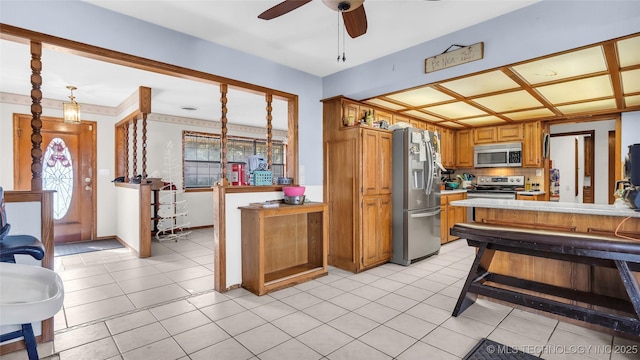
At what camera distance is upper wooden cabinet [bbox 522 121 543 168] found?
5.34 meters

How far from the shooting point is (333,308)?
2.77 meters

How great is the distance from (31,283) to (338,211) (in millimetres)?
3160

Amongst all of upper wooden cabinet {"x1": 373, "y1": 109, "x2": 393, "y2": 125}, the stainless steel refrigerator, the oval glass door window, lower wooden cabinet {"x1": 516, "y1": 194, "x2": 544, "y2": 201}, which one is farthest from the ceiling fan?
the oval glass door window

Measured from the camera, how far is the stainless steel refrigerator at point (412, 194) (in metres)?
4.09

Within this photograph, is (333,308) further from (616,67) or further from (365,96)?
(616,67)

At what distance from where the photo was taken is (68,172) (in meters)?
5.34

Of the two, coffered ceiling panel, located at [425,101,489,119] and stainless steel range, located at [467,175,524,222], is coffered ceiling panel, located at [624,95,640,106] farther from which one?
stainless steel range, located at [467,175,524,222]

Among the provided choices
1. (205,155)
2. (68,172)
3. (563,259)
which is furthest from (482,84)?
(68,172)

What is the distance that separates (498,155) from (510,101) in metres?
1.82

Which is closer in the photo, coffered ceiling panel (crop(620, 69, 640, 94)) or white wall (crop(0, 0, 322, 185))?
white wall (crop(0, 0, 322, 185))

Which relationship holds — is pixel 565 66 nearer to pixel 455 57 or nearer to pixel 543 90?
pixel 543 90

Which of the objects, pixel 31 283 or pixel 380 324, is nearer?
pixel 31 283

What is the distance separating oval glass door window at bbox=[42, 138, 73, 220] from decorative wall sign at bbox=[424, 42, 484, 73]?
19.6 feet

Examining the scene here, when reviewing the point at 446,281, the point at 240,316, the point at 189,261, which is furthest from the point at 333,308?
the point at 189,261
